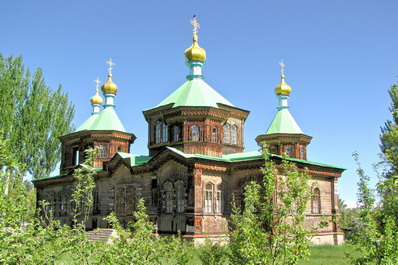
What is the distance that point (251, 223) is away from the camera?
25.5 ft

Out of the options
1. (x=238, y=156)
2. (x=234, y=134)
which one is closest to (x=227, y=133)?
(x=234, y=134)

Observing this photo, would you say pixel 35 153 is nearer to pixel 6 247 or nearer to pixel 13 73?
pixel 13 73

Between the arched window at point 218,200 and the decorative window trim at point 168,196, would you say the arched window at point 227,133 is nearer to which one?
the arched window at point 218,200

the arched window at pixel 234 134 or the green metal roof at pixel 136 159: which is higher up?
the arched window at pixel 234 134

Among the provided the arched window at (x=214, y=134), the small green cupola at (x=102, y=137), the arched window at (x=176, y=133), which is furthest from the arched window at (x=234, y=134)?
the small green cupola at (x=102, y=137)

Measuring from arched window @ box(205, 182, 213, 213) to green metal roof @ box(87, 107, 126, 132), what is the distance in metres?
10.4

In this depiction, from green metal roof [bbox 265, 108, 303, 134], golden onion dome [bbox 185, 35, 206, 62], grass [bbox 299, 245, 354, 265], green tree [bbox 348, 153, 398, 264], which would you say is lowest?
grass [bbox 299, 245, 354, 265]

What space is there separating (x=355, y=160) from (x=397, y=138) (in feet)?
31.2

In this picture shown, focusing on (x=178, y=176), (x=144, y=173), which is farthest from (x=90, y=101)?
(x=178, y=176)

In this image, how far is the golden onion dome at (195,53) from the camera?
80.7ft

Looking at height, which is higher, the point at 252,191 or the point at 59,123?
the point at 59,123

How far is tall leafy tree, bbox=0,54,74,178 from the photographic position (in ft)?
89.4

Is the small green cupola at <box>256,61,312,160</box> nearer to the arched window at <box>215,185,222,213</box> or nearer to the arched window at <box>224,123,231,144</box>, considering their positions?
the arched window at <box>224,123,231,144</box>

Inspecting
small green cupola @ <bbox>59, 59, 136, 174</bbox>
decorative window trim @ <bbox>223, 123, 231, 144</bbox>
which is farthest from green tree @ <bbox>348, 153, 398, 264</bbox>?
small green cupola @ <bbox>59, 59, 136, 174</bbox>
